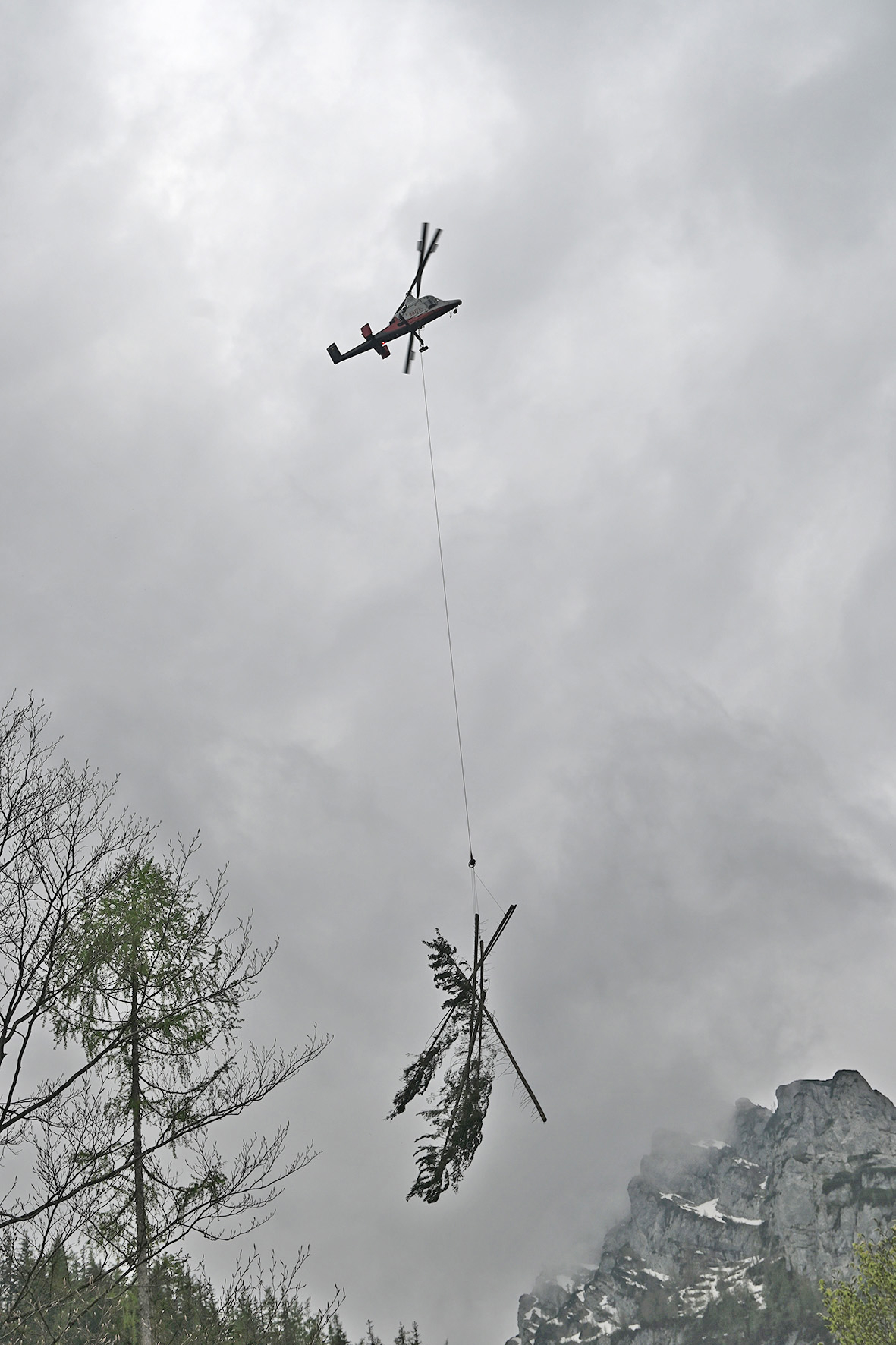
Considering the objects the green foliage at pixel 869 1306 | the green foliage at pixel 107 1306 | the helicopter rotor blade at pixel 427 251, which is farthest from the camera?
the green foliage at pixel 869 1306

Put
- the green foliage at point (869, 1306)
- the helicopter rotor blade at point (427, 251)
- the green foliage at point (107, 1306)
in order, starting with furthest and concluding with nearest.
Result: the green foliage at point (869, 1306), the helicopter rotor blade at point (427, 251), the green foliage at point (107, 1306)

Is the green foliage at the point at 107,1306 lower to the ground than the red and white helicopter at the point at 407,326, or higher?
lower

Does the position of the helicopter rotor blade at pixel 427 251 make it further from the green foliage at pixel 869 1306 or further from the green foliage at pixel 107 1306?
the green foliage at pixel 869 1306

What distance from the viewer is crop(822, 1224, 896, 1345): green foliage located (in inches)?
1175

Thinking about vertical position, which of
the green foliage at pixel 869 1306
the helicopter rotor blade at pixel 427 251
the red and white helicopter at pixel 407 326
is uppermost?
the red and white helicopter at pixel 407 326

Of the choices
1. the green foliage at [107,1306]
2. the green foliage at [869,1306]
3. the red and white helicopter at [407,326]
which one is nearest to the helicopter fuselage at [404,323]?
Answer: the red and white helicopter at [407,326]

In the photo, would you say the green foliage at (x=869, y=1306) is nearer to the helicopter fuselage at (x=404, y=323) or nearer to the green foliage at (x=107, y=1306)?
the green foliage at (x=107, y=1306)

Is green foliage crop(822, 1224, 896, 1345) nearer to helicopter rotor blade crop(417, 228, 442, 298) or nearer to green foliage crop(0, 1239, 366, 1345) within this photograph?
green foliage crop(0, 1239, 366, 1345)

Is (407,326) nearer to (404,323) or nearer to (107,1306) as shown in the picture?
(404,323)

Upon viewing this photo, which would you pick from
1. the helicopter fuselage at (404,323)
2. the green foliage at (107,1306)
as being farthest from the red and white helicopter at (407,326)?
the green foliage at (107,1306)

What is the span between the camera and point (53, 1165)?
10328 millimetres

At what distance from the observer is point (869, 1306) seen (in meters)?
30.2

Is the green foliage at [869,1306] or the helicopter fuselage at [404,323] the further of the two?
the green foliage at [869,1306]

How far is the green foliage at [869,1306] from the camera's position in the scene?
2984 centimetres
